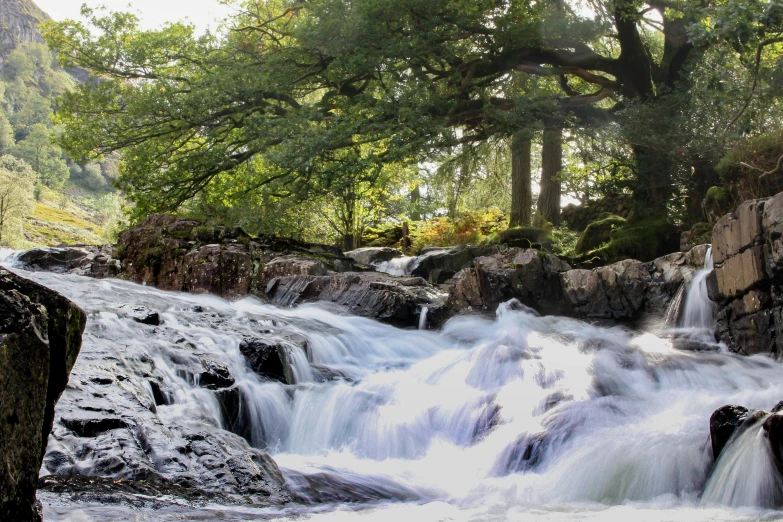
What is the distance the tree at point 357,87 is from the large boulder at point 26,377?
1128cm

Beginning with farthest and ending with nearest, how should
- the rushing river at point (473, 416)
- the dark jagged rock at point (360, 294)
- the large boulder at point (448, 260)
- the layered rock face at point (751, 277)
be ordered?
1. the large boulder at point (448, 260)
2. the dark jagged rock at point (360, 294)
3. the layered rock face at point (751, 277)
4. the rushing river at point (473, 416)

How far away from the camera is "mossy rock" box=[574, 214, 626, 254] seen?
1627 cm

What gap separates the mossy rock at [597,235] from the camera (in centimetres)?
1627

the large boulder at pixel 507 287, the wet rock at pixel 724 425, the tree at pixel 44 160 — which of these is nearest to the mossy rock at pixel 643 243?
the large boulder at pixel 507 287

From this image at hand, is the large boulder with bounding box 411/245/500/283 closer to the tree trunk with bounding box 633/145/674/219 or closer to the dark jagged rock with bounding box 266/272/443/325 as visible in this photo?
the dark jagged rock with bounding box 266/272/443/325

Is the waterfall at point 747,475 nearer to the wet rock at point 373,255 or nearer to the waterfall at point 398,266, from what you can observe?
the waterfall at point 398,266

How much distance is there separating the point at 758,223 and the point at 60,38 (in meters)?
14.9

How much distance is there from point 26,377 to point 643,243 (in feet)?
45.9

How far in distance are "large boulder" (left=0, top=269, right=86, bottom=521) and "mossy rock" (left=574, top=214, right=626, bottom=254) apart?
1465cm

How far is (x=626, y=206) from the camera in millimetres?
19531

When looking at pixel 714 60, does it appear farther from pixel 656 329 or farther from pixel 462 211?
pixel 462 211

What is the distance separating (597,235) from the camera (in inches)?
649

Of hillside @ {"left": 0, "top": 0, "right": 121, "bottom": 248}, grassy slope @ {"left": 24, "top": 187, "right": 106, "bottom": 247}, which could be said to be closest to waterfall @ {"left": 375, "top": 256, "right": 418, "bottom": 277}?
grassy slope @ {"left": 24, "top": 187, "right": 106, "bottom": 247}

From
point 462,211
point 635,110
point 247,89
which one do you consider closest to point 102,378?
point 247,89
